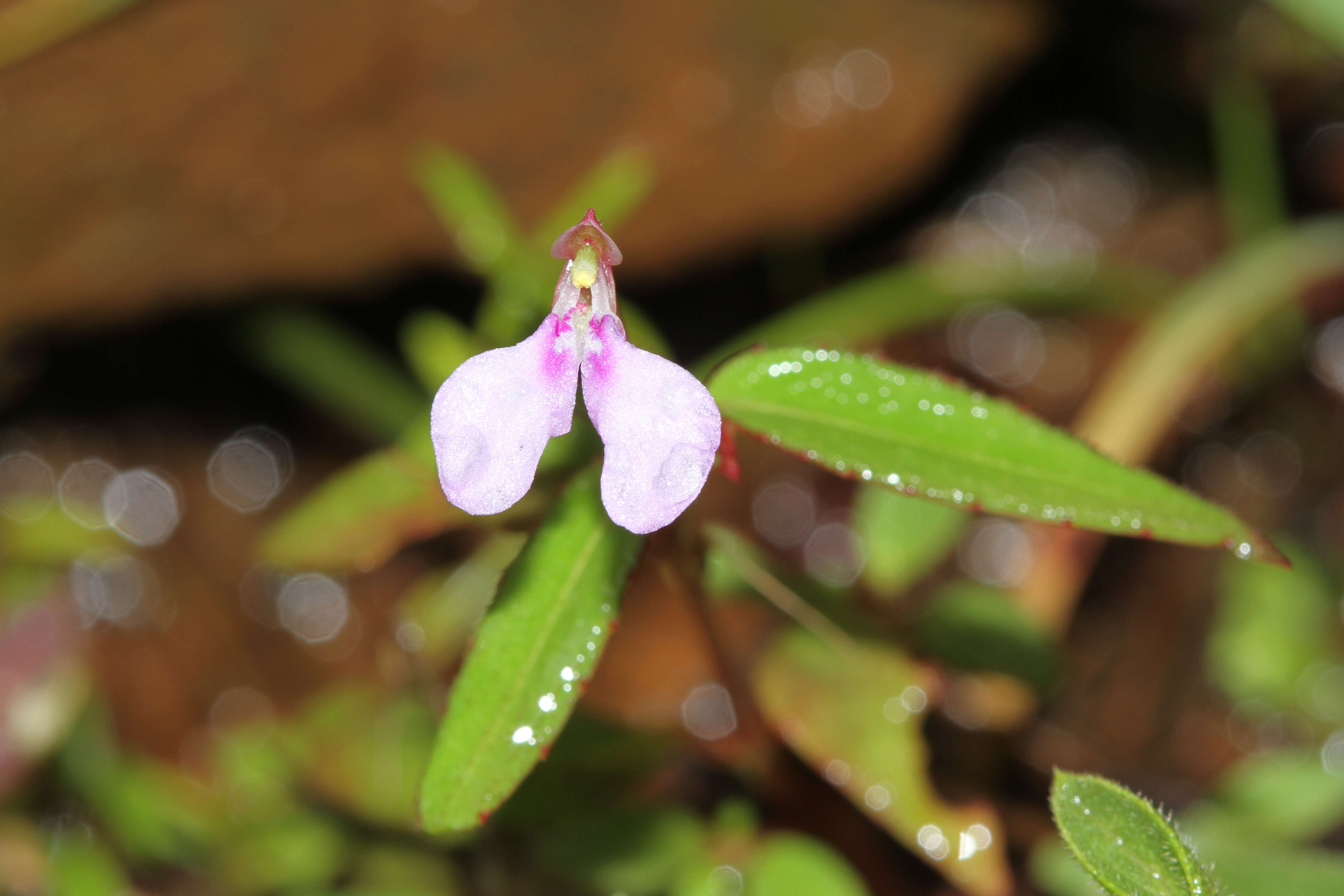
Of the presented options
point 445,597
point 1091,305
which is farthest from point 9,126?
point 1091,305

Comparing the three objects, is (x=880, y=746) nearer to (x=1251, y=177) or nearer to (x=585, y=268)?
(x=585, y=268)

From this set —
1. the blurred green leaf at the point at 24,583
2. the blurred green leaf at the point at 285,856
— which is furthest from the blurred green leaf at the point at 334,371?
the blurred green leaf at the point at 285,856

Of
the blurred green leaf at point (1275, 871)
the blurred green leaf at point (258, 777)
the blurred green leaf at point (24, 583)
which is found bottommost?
the blurred green leaf at point (258, 777)

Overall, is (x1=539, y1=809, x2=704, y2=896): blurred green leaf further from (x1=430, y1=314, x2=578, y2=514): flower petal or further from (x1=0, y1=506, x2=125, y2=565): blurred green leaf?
(x1=0, y1=506, x2=125, y2=565): blurred green leaf

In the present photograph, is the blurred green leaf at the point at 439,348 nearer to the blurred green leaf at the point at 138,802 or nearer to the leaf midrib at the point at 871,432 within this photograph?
the leaf midrib at the point at 871,432

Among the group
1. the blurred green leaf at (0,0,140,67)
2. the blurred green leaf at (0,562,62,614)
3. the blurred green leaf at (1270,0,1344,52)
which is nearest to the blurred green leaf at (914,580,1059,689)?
the blurred green leaf at (1270,0,1344,52)
